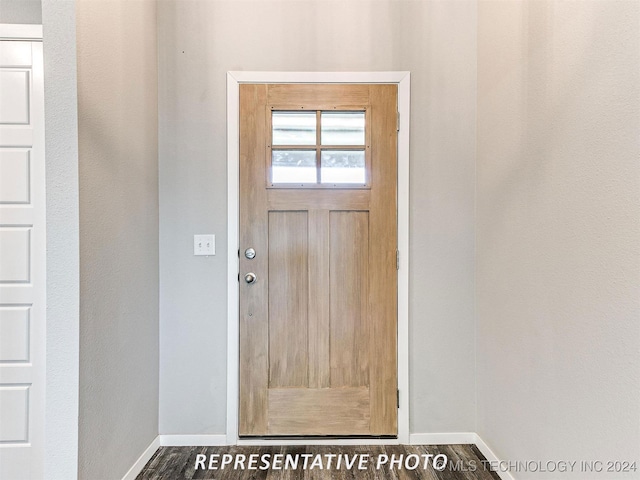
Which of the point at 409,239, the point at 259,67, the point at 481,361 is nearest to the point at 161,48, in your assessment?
the point at 259,67

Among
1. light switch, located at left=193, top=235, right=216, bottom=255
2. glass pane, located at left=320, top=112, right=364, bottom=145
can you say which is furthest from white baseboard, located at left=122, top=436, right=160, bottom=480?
glass pane, located at left=320, top=112, right=364, bottom=145

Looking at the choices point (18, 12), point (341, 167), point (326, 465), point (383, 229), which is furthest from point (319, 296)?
point (18, 12)

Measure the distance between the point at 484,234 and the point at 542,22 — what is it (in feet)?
3.24

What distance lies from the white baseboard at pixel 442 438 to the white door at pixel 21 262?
74.8 inches

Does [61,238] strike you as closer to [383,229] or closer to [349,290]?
[349,290]

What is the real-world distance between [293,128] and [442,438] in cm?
199

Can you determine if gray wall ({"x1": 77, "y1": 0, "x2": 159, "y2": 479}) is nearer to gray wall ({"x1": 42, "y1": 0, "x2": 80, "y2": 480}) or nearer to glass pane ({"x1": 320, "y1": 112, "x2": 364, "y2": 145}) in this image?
gray wall ({"x1": 42, "y1": 0, "x2": 80, "y2": 480})

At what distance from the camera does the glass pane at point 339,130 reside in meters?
1.94

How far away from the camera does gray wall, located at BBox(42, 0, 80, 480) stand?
4.08 feet

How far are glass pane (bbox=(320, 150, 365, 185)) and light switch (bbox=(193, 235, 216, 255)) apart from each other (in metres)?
0.74

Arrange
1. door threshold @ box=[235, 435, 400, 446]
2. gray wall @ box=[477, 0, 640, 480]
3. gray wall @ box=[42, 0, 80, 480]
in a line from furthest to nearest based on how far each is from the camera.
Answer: door threshold @ box=[235, 435, 400, 446]
gray wall @ box=[42, 0, 80, 480]
gray wall @ box=[477, 0, 640, 480]

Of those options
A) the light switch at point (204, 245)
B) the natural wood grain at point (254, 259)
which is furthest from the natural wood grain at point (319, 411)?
the light switch at point (204, 245)

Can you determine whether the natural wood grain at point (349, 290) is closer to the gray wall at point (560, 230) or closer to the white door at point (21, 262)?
the gray wall at point (560, 230)

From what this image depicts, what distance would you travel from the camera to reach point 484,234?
6.08 ft
